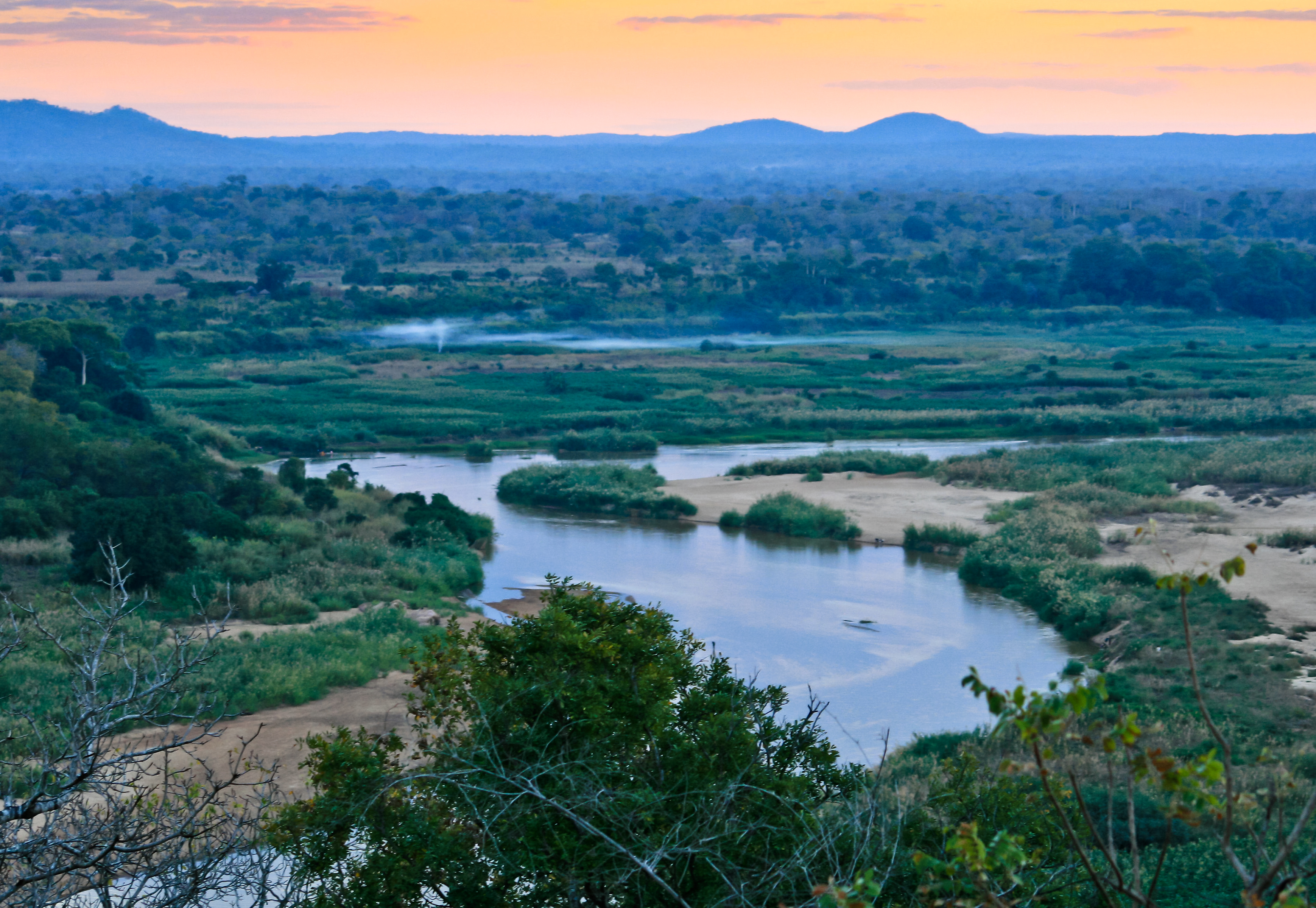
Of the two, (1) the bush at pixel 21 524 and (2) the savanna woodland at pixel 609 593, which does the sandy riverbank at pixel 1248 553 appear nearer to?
(2) the savanna woodland at pixel 609 593

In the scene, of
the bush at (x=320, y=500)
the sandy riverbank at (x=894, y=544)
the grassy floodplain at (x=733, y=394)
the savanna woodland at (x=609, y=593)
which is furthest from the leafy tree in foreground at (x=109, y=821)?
the grassy floodplain at (x=733, y=394)

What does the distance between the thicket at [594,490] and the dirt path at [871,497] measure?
863 mm

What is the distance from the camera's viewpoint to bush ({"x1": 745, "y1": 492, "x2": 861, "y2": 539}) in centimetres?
3478

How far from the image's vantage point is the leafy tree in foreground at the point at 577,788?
26.0ft

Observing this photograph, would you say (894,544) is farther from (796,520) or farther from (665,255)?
(665,255)

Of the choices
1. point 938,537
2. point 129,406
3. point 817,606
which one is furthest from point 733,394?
point 817,606

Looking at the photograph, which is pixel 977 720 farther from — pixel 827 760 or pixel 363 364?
pixel 363 364

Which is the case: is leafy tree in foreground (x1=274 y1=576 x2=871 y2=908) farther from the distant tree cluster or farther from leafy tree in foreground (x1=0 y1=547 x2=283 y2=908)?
the distant tree cluster

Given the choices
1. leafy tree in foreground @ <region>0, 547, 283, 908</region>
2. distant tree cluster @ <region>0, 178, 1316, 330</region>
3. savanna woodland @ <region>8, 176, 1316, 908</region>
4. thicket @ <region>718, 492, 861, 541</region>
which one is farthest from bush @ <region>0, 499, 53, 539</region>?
distant tree cluster @ <region>0, 178, 1316, 330</region>

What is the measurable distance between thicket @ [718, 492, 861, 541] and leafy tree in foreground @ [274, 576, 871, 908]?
24447 mm

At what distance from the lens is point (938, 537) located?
3297 centimetres

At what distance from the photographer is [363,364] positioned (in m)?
67.2

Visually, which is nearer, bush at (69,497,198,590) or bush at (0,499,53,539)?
bush at (69,497,198,590)

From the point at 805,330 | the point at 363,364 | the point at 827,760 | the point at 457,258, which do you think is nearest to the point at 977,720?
the point at 827,760
